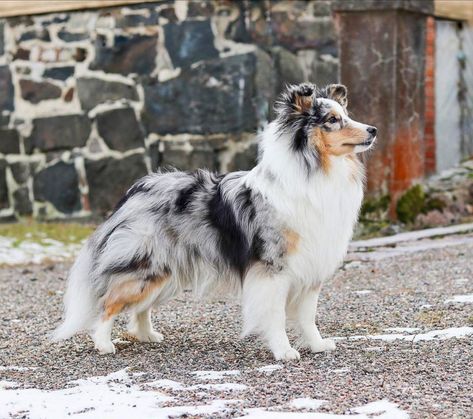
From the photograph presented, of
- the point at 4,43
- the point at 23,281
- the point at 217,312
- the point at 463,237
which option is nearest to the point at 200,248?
the point at 217,312

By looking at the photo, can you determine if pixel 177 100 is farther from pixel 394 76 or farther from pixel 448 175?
pixel 448 175

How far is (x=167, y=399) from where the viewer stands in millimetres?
4719

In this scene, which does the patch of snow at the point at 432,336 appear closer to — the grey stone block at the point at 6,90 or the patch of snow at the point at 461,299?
the patch of snow at the point at 461,299

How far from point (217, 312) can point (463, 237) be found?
3563mm

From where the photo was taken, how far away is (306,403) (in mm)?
4520

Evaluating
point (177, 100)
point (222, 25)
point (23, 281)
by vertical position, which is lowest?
point (23, 281)

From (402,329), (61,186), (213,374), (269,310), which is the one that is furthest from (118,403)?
(61,186)

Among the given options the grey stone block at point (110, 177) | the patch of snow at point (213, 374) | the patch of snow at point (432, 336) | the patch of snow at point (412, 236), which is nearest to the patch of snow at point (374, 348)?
the patch of snow at point (432, 336)

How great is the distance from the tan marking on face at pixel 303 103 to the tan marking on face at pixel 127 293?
117 centimetres

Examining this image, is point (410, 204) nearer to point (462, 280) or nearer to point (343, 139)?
point (462, 280)

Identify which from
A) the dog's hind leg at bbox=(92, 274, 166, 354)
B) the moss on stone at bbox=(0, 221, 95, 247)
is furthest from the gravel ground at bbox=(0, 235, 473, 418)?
the moss on stone at bbox=(0, 221, 95, 247)

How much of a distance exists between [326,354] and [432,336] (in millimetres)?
597

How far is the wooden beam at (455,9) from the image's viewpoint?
11.2m

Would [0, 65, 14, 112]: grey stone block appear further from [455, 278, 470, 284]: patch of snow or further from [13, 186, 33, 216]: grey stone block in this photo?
[455, 278, 470, 284]: patch of snow
